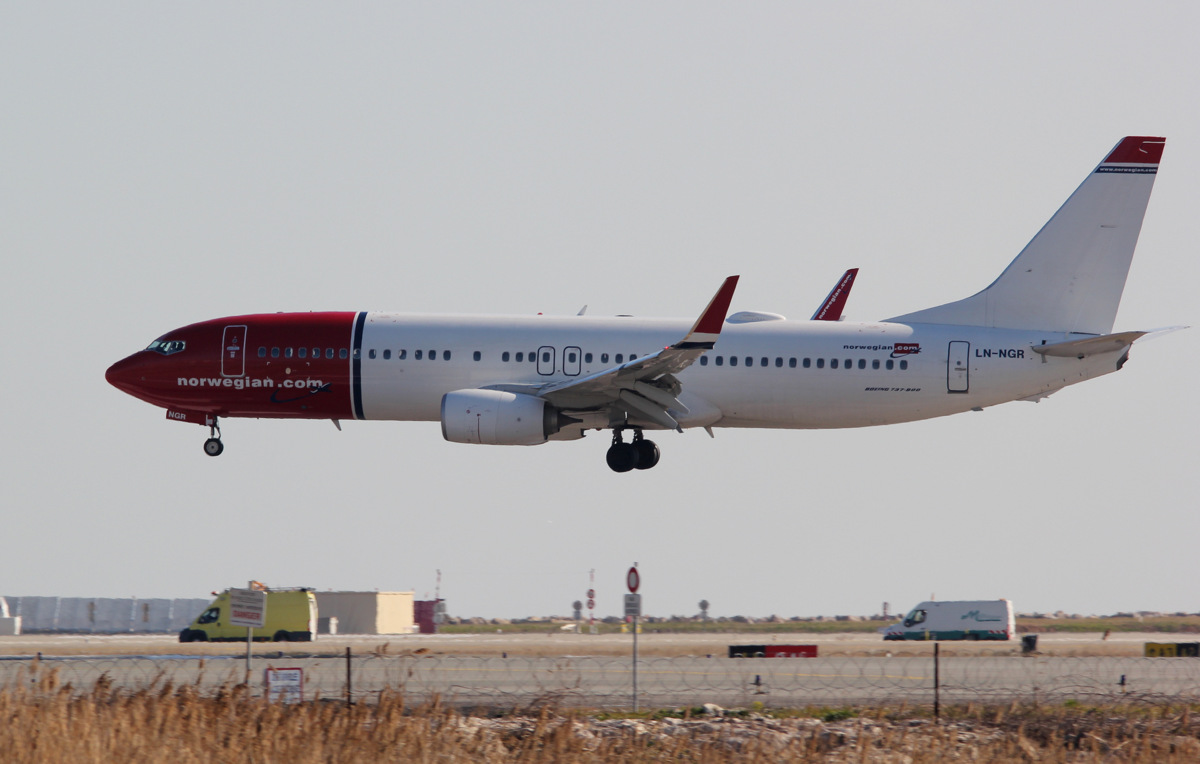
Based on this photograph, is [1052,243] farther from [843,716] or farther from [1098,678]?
[843,716]

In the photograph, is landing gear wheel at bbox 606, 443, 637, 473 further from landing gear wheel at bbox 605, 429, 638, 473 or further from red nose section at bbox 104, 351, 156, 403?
red nose section at bbox 104, 351, 156, 403

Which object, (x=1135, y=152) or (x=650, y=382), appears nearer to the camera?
(x=650, y=382)

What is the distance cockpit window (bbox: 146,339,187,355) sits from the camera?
136 ft

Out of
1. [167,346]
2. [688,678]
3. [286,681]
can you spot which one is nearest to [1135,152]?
[688,678]

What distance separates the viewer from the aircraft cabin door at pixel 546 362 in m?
39.4

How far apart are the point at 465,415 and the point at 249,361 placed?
7110mm

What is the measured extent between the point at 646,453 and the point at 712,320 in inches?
271

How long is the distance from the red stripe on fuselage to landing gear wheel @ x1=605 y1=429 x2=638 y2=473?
7.77 metres

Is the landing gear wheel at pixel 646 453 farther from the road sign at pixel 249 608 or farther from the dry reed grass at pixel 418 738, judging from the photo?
the dry reed grass at pixel 418 738

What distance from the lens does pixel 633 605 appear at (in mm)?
29250

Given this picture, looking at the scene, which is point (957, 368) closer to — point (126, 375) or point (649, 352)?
point (649, 352)

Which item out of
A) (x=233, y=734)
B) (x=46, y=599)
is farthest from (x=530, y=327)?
(x=46, y=599)

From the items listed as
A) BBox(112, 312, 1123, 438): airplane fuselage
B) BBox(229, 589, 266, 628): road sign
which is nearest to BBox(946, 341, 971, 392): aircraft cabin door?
BBox(112, 312, 1123, 438): airplane fuselage

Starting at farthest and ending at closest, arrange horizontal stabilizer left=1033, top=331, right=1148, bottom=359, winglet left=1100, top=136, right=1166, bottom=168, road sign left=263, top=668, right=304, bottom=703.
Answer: winglet left=1100, top=136, right=1166, bottom=168 < horizontal stabilizer left=1033, top=331, right=1148, bottom=359 < road sign left=263, top=668, right=304, bottom=703
